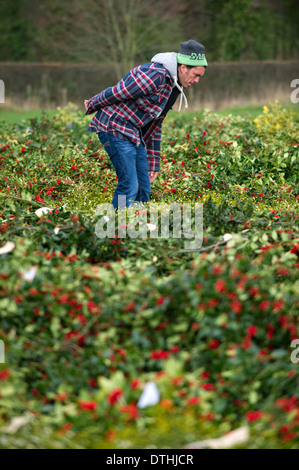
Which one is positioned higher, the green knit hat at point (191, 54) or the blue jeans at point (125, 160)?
the green knit hat at point (191, 54)

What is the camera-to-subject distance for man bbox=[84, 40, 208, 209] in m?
4.20

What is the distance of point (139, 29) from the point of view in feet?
62.7

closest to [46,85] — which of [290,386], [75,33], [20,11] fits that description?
[75,33]

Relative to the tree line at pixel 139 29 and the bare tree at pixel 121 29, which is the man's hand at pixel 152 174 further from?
the tree line at pixel 139 29

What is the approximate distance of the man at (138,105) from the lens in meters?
4.20

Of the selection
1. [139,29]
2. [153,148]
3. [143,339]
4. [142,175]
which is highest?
[139,29]

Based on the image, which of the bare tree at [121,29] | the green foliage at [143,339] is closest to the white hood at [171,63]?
the green foliage at [143,339]

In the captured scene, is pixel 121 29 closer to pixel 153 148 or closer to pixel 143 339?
pixel 153 148

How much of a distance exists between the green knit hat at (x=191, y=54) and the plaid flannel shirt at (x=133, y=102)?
0.54 ft

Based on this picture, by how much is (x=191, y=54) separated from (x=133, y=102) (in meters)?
0.58

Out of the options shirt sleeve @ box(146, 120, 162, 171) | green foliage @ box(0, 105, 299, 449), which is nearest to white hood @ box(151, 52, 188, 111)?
shirt sleeve @ box(146, 120, 162, 171)

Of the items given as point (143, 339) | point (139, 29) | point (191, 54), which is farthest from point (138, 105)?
point (139, 29)

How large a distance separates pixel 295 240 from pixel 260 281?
2.38 feet

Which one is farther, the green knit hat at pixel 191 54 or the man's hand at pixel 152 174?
the man's hand at pixel 152 174
